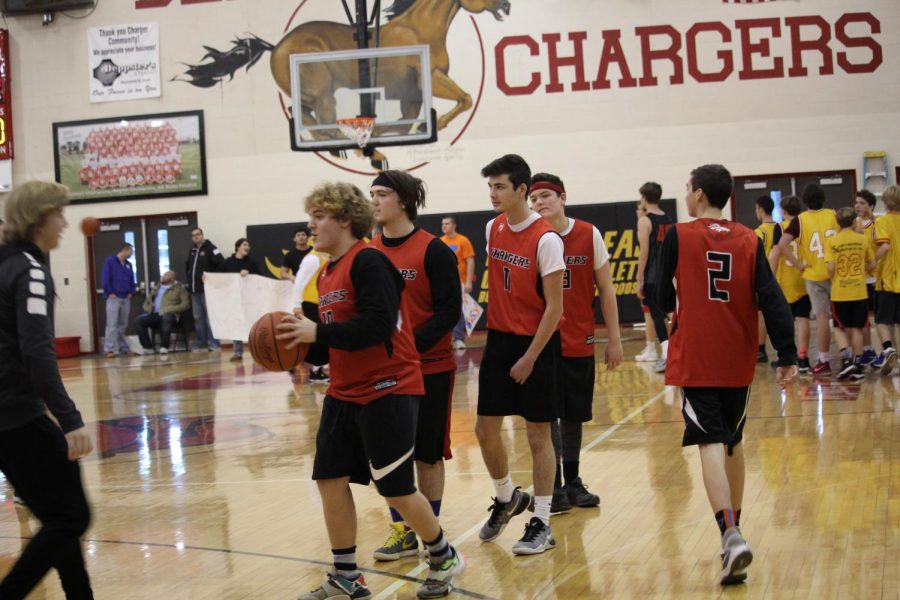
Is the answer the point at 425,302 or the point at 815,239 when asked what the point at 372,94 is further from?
the point at 425,302

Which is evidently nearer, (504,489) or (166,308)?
(504,489)

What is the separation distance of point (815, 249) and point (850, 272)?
42 centimetres

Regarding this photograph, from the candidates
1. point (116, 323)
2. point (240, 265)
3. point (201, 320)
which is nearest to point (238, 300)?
point (240, 265)

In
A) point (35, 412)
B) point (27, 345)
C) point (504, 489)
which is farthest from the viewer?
point (504, 489)

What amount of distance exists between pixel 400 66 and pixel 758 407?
1028 centimetres

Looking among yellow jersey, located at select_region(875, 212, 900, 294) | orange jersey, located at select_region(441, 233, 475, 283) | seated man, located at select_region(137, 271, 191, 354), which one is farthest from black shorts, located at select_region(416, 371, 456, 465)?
seated man, located at select_region(137, 271, 191, 354)

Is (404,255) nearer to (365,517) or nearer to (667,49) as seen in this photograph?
(365,517)

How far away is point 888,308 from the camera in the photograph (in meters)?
10.5

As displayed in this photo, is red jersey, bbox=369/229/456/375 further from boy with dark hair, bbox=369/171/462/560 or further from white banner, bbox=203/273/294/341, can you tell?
white banner, bbox=203/273/294/341

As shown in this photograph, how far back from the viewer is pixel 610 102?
1883cm

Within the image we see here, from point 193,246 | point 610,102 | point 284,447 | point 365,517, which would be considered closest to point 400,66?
point 610,102

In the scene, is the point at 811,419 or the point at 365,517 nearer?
the point at 365,517

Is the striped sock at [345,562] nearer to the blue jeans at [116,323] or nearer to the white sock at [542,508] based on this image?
the white sock at [542,508]

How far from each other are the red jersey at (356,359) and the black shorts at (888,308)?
25.2 feet
